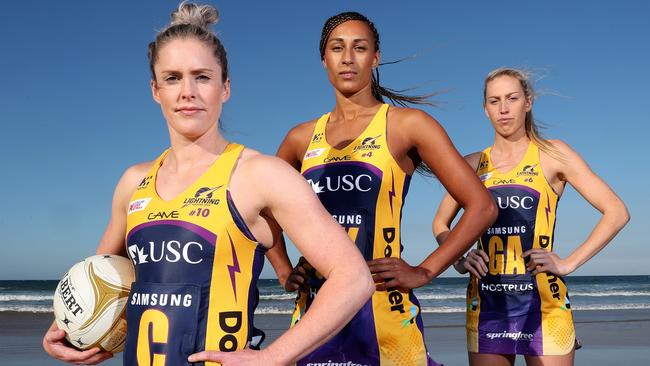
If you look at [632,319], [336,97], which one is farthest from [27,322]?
[336,97]

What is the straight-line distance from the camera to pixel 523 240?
471cm

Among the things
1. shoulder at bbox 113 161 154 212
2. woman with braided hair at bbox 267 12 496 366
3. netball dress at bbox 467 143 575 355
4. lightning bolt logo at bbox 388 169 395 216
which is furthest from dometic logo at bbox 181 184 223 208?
netball dress at bbox 467 143 575 355

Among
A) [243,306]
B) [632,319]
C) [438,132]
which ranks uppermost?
[438,132]

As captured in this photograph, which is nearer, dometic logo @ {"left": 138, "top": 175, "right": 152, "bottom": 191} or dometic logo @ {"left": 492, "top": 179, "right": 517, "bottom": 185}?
dometic logo @ {"left": 138, "top": 175, "right": 152, "bottom": 191}

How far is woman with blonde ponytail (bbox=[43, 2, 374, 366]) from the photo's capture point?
6.75 ft

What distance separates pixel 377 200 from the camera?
3.19m

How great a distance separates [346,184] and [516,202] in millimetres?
1922

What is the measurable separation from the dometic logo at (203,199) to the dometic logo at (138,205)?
0.64 feet

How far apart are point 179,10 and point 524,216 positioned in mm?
2960

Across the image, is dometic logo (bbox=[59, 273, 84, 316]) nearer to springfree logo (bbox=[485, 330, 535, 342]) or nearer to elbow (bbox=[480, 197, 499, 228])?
elbow (bbox=[480, 197, 499, 228])

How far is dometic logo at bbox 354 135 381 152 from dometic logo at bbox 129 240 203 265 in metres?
1.28

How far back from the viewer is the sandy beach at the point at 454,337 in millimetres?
10695

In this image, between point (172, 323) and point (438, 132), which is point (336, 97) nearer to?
point (438, 132)

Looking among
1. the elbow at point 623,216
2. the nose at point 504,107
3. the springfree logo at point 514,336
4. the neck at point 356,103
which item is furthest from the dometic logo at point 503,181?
the neck at point 356,103
